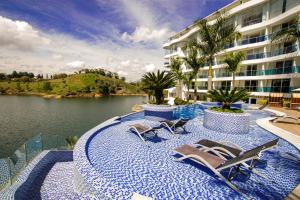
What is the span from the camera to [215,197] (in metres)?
4.09

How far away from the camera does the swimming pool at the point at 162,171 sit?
4161 mm

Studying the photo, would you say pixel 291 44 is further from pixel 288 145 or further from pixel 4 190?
pixel 4 190

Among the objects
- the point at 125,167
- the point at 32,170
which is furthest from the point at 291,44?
the point at 32,170

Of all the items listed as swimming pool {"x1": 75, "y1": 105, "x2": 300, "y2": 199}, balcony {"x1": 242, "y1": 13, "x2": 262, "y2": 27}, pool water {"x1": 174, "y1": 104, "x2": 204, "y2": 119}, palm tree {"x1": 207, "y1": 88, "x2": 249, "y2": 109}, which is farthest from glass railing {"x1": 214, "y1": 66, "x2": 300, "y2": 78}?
swimming pool {"x1": 75, "y1": 105, "x2": 300, "y2": 199}

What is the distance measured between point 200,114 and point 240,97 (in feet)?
15.6

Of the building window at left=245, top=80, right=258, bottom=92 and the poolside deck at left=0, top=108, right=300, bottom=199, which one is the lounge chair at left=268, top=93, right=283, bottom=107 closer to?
the building window at left=245, top=80, right=258, bottom=92

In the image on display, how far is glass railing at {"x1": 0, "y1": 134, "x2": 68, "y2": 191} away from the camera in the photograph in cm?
560

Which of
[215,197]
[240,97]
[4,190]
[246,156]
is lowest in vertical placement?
[4,190]

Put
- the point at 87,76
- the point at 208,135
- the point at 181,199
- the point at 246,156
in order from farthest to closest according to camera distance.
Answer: the point at 87,76 < the point at 208,135 < the point at 246,156 < the point at 181,199

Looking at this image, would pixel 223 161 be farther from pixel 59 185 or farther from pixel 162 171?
pixel 59 185

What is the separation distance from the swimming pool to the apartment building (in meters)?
21.7

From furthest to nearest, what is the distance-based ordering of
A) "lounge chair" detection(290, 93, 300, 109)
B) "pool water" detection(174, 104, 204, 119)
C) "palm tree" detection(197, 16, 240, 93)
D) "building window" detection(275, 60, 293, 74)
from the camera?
"building window" detection(275, 60, 293, 74), "palm tree" detection(197, 16, 240, 93), "lounge chair" detection(290, 93, 300, 109), "pool water" detection(174, 104, 204, 119)

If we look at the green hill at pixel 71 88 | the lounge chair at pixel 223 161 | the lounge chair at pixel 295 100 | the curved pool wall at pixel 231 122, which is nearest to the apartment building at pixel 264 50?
the lounge chair at pixel 295 100

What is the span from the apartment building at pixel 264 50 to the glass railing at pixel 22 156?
22.8 metres
